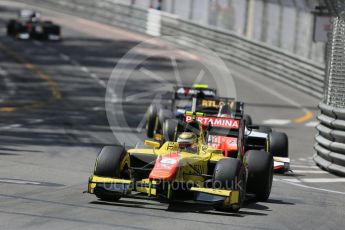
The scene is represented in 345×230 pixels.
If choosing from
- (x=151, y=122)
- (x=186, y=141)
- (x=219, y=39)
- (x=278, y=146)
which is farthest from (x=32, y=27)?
(x=186, y=141)

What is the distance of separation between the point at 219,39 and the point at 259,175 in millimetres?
32840

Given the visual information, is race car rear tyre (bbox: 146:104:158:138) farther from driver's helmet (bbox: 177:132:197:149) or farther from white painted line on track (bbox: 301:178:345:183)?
driver's helmet (bbox: 177:132:197:149)

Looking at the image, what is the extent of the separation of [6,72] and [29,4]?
20255 millimetres

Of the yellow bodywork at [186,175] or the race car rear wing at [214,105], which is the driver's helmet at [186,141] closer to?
the yellow bodywork at [186,175]

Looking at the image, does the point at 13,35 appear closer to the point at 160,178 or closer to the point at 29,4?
the point at 29,4

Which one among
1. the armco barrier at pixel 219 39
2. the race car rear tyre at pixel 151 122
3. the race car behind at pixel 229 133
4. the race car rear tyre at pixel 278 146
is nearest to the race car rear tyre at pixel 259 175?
the race car behind at pixel 229 133

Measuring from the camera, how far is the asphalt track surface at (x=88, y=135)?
42.7 ft

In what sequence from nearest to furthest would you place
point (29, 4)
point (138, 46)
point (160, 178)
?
point (160, 178) → point (138, 46) → point (29, 4)

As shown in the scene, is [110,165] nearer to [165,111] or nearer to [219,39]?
[165,111]

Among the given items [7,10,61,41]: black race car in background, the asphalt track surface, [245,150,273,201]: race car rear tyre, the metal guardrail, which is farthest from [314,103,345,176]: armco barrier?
[7,10,61,41]: black race car in background

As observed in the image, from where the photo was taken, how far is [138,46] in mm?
50719

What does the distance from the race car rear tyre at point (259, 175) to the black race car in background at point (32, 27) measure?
3808 centimetres

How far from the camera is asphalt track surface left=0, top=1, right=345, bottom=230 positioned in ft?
42.7

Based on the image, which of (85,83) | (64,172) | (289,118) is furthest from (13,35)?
(64,172)
